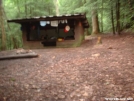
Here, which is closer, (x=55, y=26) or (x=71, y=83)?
(x=71, y=83)

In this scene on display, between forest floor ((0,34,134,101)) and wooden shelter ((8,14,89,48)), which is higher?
wooden shelter ((8,14,89,48))

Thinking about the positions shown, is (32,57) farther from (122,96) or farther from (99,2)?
(99,2)

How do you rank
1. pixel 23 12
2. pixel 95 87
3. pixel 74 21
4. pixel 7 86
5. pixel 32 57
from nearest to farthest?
pixel 95 87, pixel 7 86, pixel 32 57, pixel 74 21, pixel 23 12

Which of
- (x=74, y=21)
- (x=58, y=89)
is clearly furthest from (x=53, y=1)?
(x=58, y=89)

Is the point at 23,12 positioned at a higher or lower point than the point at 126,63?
higher

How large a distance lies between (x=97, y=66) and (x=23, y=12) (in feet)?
62.5

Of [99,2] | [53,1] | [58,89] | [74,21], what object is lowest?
[58,89]

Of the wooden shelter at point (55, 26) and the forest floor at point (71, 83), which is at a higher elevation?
the wooden shelter at point (55, 26)

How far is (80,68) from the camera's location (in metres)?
6.27

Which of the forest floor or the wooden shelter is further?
the wooden shelter

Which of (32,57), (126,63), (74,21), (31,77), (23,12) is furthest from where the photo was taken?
(23,12)

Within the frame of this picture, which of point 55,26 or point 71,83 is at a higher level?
point 55,26

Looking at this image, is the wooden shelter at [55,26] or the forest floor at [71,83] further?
the wooden shelter at [55,26]

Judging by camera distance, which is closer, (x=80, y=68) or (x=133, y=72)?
(x=133, y=72)
